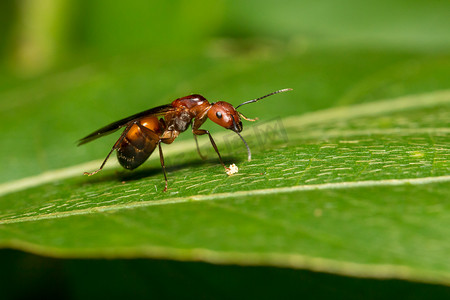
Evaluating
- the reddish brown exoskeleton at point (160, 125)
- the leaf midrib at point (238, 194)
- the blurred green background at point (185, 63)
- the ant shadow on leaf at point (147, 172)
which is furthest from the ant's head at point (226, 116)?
the leaf midrib at point (238, 194)

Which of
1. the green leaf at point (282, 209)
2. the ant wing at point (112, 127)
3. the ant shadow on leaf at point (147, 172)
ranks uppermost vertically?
the ant wing at point (112, 127)

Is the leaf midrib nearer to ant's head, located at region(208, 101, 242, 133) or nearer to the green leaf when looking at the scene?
the green leaf

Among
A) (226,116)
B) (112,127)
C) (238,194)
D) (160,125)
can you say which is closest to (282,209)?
(238,194)

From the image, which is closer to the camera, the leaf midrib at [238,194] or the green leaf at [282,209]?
the green leaf at [282,209]

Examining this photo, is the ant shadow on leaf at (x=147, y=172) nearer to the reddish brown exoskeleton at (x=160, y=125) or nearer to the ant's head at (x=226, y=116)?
the reddish brown exoskeleton at (x=160, y=125)

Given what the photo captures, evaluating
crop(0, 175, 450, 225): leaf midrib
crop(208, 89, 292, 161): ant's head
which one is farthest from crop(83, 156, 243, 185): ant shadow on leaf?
crop(0, 175, 450, 225): leaf midrib
